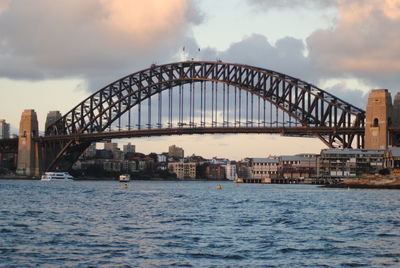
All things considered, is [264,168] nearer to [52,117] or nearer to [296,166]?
[296,166]

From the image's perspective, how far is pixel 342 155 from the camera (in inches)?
5094

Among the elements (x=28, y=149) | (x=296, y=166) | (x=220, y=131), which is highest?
(x=220, y=131)

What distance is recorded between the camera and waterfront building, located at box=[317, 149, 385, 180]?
120775 millimetres

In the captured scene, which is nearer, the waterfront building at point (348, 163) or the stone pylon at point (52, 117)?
the waterfront building at point (348, 163)

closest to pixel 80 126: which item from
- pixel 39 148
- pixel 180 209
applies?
pixel 39 148

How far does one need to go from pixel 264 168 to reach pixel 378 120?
7528cm

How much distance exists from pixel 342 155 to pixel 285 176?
165ft

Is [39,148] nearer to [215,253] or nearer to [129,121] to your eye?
[129,121]

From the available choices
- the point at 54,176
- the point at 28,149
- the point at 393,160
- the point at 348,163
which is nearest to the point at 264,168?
the point at 348,163

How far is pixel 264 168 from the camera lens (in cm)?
18600

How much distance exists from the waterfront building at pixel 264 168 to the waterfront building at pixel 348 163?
136ft

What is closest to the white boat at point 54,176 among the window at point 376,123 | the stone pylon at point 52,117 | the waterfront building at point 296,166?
the stone pylon at point 52,117

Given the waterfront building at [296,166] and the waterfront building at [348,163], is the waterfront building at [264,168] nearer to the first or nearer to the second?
the waterfront building at [296,166]

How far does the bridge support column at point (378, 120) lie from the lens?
11194 centimetres
